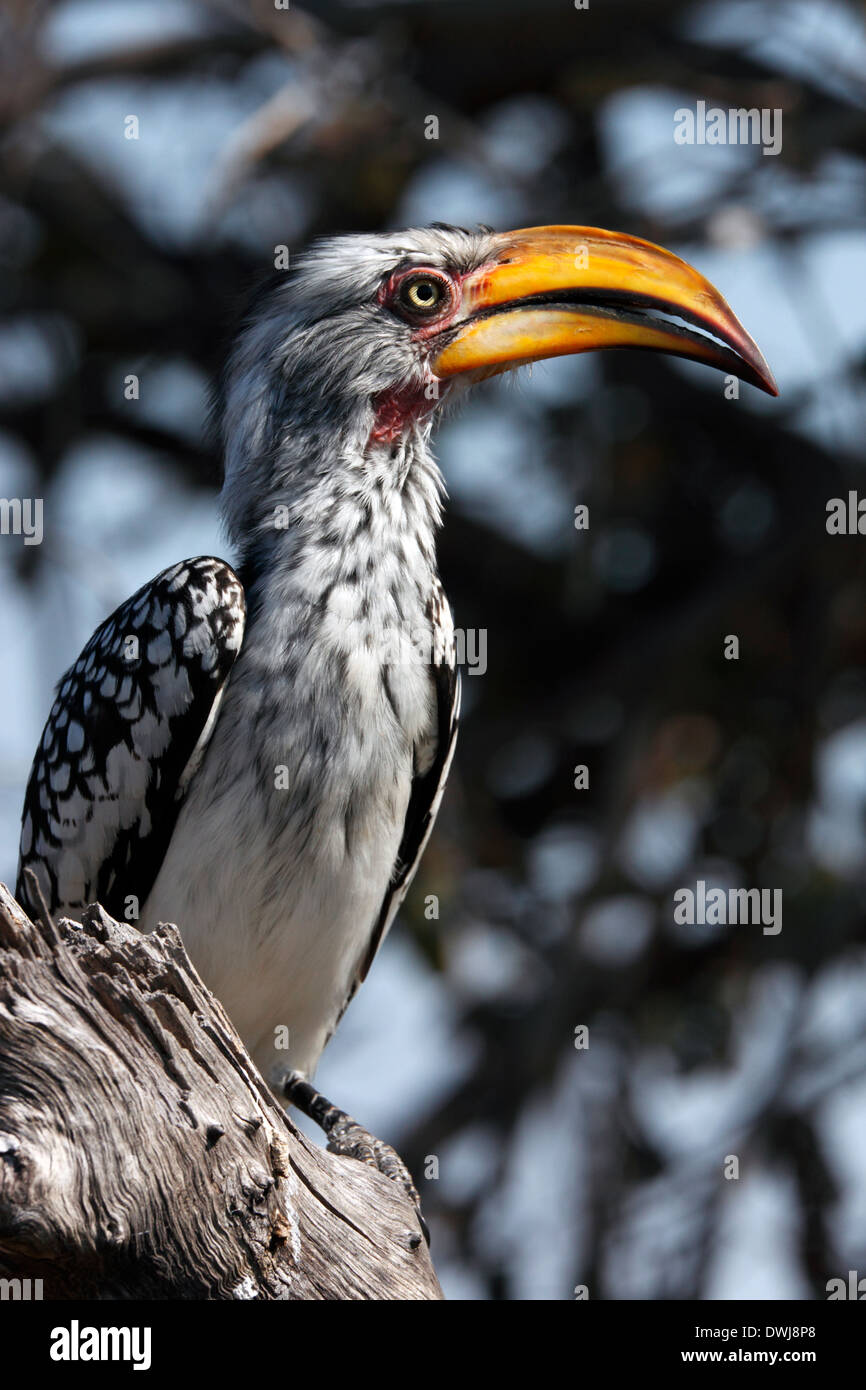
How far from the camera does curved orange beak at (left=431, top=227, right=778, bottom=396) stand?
5109 mm

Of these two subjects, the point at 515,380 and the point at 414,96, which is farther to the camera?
the point at 414,96

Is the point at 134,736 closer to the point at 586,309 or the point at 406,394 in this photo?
the point at 406,394

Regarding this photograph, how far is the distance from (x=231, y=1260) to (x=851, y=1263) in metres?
5.25

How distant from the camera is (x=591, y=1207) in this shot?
7.97m

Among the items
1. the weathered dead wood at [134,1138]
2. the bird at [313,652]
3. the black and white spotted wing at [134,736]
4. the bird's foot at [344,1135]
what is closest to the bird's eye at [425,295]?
the bird at [313,652]

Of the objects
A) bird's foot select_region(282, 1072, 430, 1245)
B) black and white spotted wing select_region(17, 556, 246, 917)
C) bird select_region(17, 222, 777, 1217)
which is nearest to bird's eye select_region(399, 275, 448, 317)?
bird select_region(17, 222, 777, 1217)

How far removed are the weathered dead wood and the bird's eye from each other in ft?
8.33

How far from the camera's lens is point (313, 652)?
185 inches

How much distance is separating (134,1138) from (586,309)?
116 inches

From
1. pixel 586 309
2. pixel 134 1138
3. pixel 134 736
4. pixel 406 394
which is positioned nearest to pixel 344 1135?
pixel 134 736

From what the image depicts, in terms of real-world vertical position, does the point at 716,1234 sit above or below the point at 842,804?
below
